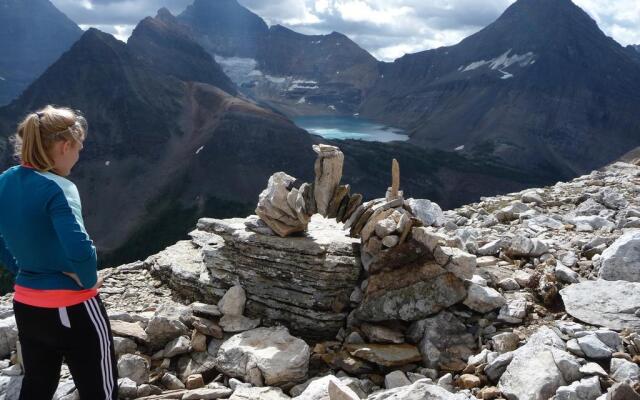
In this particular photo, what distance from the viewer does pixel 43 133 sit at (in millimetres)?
4504

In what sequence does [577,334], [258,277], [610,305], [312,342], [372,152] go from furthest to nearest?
[372,152], [258,277], [312,342], [610,305], [577,334]

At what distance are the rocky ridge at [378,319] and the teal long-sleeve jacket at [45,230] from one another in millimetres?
3031

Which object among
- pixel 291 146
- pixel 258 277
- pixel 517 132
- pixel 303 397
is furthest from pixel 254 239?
pixel 517 132

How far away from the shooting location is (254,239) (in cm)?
1003

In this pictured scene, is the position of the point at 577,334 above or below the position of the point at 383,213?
below

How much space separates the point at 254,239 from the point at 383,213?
2.59 m

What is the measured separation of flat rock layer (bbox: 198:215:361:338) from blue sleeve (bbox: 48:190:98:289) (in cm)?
536

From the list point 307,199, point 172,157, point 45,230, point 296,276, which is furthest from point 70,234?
point 172,157

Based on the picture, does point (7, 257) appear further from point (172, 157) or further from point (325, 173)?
point (172, 157)

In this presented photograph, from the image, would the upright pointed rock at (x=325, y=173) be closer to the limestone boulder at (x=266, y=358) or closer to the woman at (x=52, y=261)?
the limestone boulder at (x=266, y=358)

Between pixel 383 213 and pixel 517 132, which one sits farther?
pixel 517 132

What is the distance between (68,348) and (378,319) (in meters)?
5.36

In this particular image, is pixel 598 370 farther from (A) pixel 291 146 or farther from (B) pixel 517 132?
(B) pixel 517 132

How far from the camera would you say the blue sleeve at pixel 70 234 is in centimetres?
429
